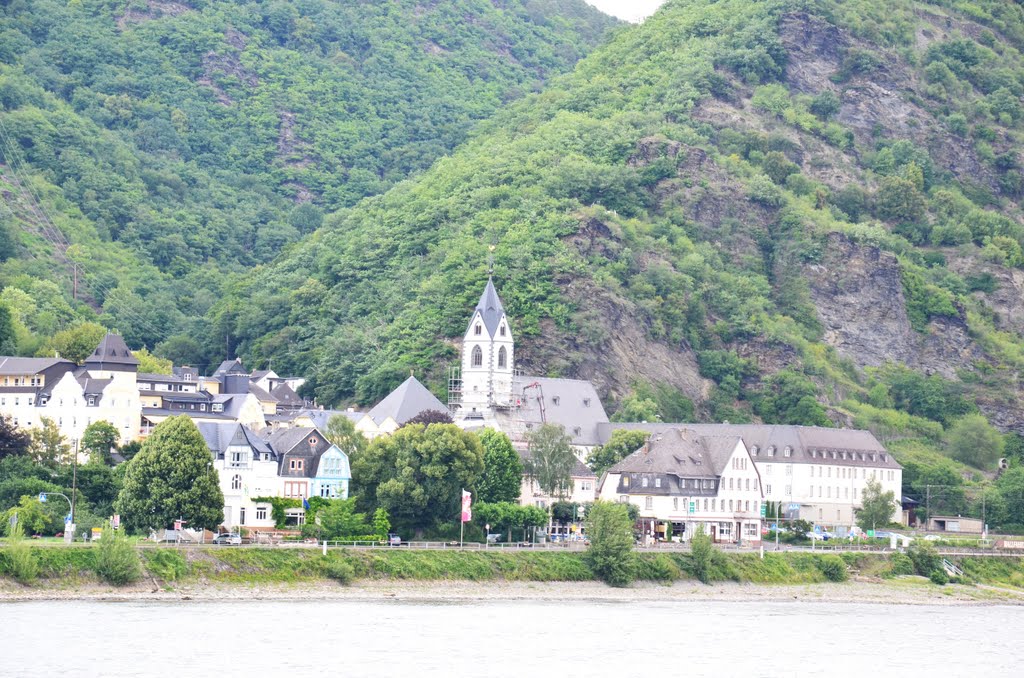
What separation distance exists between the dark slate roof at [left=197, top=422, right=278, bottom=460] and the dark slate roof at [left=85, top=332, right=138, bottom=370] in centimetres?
1424

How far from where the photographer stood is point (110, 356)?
401 ft

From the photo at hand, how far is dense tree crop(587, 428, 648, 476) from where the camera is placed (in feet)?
413

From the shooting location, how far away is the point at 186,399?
128m

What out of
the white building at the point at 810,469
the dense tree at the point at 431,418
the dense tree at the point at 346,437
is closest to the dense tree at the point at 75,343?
the dense tree at the point at 346,437

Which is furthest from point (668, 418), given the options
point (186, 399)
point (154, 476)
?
point (154, 476)

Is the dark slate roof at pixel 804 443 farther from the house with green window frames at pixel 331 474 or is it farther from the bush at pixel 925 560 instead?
the house with green window frames at pixel 331 474

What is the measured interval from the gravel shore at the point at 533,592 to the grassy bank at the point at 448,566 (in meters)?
0.56

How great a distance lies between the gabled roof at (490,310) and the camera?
142625mm

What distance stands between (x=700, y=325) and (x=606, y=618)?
268 feet

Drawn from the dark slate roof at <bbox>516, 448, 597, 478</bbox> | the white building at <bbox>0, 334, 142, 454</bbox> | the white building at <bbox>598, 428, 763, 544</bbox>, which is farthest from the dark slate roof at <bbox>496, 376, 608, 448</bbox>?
the white building at <bbox>0, 334, 142, 454</bbox>

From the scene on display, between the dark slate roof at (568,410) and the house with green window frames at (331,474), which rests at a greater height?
the dark slate roof at (568,410)

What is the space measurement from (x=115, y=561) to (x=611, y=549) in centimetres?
2737

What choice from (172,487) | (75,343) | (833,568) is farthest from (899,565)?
(75,343)

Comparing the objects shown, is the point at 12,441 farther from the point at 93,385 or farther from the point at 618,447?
the point at 618,447
